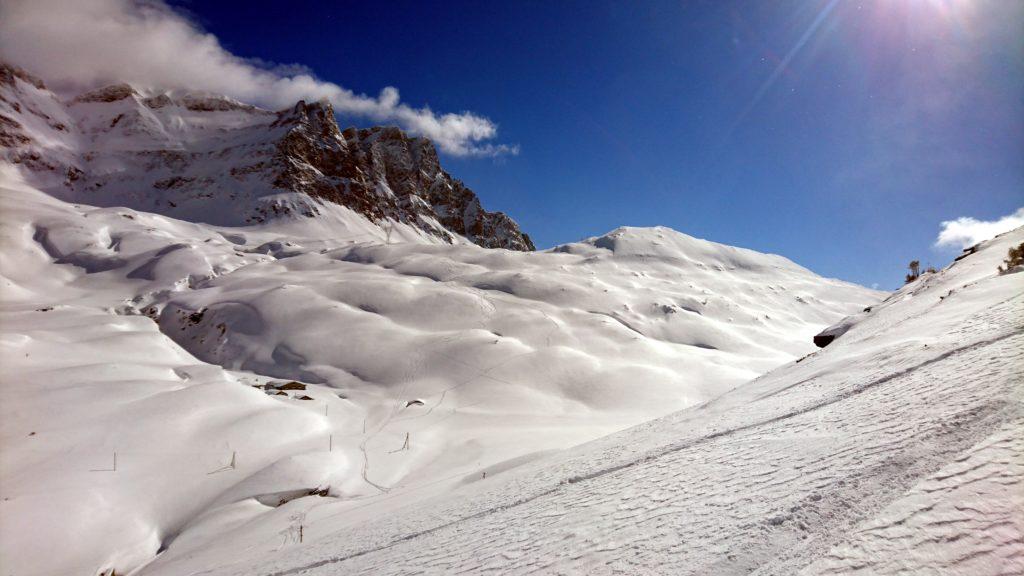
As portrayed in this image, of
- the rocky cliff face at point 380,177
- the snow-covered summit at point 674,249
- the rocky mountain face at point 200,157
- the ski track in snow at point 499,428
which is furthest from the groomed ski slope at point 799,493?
the rocky cliff face at point 380,177

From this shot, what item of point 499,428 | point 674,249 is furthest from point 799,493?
point 674,249

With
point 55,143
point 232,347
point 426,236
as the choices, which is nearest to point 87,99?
point 55,143

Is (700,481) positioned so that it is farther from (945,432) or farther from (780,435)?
(945,432)

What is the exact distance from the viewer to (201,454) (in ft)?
28.5

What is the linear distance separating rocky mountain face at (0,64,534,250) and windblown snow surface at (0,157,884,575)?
128ft

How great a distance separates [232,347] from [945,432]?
2290 cm

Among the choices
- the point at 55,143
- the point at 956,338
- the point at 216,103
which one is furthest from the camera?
the point at 216,103

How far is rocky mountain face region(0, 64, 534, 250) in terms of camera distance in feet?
251

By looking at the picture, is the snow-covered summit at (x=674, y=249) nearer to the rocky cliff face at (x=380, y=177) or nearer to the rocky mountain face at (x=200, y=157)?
the rocky mountain face at (x=200, y=157)

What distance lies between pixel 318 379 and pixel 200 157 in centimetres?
9667

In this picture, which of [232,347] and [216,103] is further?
[216,103]

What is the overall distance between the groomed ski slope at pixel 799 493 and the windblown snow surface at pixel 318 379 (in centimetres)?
10

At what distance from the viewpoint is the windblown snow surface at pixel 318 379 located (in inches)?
234

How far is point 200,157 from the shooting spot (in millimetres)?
89188
